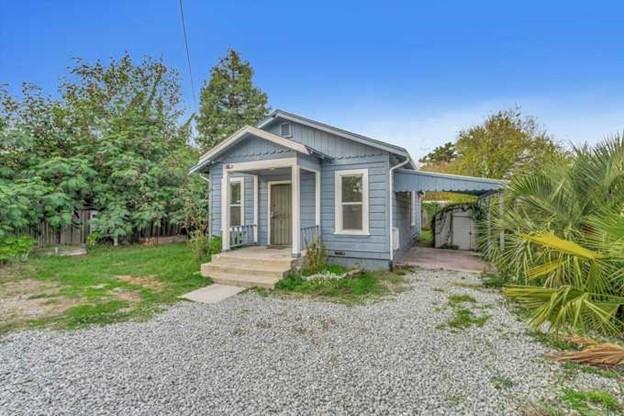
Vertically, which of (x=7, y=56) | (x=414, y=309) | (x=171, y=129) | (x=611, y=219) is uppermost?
(x=7, y=56)

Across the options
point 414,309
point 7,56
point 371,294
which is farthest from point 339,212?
point 7,56

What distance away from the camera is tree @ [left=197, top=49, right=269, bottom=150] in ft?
75.2

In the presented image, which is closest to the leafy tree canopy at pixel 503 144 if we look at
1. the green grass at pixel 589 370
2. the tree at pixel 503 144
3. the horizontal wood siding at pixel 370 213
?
the tree at pixel 503 144

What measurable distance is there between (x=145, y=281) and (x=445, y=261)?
8.39m

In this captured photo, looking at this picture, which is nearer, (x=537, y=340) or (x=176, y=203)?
(x=537, y=340)

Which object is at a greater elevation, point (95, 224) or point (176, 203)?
point (176, 203)

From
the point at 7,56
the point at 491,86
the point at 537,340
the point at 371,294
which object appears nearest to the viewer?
the point at 537,340

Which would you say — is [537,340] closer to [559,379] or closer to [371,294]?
[559,379]

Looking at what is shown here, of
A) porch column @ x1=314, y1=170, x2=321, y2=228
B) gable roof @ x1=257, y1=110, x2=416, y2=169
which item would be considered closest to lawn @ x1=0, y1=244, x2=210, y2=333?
porch column @ x1=314, y1=170, x2=321, y2=228

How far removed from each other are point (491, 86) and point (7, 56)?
18.4 meters

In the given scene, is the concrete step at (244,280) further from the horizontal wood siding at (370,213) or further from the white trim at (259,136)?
the white trim at (259,136)

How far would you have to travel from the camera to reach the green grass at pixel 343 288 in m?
5.61

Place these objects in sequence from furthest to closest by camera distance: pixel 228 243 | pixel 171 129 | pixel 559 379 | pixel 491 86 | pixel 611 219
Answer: pixel 171 129 → pixel 491 86 → pixel 228 243 → pixel 559 379 → pixel 611 219

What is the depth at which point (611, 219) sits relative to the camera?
8.46 feet
